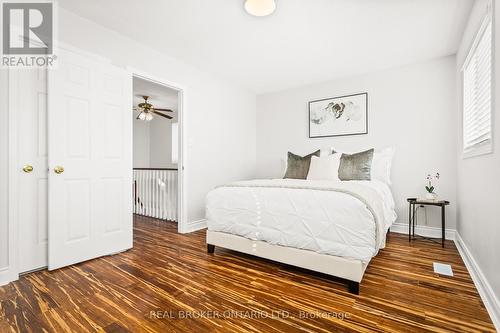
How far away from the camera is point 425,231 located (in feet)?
10.9

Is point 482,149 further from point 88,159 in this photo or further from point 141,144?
point 141,144

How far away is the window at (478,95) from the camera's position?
6.14ft

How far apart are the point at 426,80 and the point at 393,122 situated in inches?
26.0

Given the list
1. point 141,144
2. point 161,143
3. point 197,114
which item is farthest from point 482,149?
point 141,144

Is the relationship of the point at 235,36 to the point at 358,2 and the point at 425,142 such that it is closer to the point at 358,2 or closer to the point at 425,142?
the point at 358,2

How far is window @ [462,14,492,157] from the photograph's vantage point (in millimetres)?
1871

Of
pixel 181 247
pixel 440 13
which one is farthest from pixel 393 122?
pixel 181 247

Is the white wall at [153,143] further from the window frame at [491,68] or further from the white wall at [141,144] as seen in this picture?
the window frame at [491,68]

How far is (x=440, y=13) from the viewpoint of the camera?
2.34 m

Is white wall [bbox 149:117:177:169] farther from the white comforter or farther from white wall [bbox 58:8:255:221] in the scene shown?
the white comforter

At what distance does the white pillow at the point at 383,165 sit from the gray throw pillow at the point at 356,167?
0.77 ft

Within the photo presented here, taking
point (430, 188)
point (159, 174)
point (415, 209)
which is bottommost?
point (415, 209)

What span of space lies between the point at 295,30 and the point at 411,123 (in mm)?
2138

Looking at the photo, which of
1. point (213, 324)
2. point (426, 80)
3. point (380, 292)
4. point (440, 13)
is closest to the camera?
point (213, 324)
